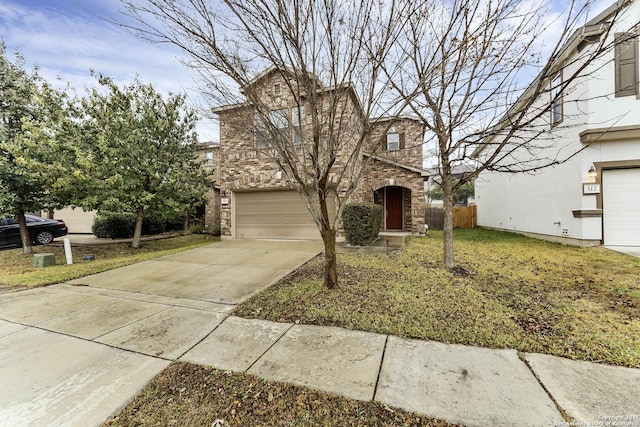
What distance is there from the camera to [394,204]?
1368cm

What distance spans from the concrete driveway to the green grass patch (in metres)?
0.63

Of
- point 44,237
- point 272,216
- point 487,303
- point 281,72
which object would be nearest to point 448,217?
point 487,303

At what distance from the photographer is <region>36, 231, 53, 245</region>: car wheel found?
10.8 m

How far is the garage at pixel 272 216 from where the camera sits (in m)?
10.4

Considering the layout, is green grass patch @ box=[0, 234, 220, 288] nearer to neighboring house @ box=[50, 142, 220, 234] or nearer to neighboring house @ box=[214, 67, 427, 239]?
neighboring house @ box=[214, 67, 427, 239]

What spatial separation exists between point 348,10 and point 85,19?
3.69 metres

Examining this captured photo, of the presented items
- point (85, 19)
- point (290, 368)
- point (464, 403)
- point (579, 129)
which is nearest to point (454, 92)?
point (464, 403)

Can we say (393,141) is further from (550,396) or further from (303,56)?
(550,396)

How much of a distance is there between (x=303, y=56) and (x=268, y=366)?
3.80 metres

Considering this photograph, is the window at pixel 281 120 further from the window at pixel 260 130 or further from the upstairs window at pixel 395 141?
the upstairs window at pixel 395 141

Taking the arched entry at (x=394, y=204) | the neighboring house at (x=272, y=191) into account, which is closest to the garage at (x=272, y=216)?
the neighboring house at (x=272, y=191)

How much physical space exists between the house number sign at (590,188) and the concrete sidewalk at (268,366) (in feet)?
25.3

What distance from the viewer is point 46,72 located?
8.40 meters

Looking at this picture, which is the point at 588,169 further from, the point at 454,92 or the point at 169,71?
the point at 169,71
